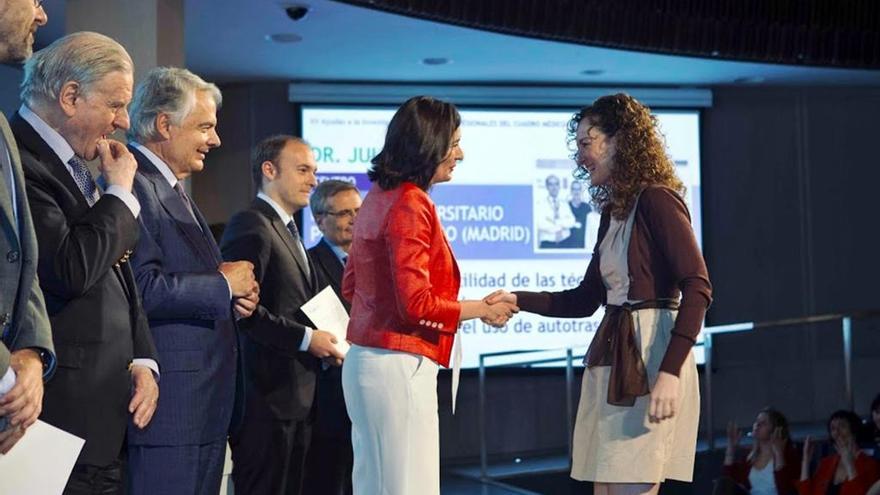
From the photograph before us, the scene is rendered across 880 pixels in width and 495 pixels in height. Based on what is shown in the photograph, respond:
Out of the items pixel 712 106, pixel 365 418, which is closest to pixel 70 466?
pixel 365 418

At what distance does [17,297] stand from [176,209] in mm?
947

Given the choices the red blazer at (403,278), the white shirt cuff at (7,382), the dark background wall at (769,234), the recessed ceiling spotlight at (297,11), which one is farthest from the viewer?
the dark background wall at (769,234)

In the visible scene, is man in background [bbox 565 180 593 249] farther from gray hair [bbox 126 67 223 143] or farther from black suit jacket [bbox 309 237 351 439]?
gray hair [bbox 126 67 223 143]

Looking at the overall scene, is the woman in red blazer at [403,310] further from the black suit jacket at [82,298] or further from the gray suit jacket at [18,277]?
the gray suit jacket at [18,277]

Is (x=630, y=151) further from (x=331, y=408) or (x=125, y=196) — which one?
(x=331, y=408)

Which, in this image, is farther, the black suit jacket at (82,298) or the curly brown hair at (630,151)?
the curly brown hair at (630,151)

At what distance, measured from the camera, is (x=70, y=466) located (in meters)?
2.04

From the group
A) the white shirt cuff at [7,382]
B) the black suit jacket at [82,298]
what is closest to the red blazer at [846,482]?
the black suit jacket at [82,298]

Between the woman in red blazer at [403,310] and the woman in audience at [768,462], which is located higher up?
the woman in red blazer at [403,310]

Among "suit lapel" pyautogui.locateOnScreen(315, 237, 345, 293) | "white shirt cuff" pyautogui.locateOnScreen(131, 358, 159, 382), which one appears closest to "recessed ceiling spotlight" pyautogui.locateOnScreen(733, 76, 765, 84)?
"suit lapel" pyautogui.locateOnScreen(315, 237, 345, 293)

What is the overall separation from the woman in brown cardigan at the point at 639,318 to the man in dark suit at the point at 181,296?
88 cm

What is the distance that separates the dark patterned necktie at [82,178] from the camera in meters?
2.39

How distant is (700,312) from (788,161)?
25.3ft

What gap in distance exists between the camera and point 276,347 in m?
3.77
